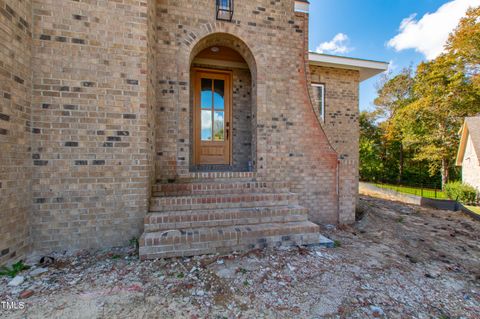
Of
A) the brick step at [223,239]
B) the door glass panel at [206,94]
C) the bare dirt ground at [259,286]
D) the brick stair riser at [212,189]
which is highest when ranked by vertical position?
the door glass panel at [206,94]

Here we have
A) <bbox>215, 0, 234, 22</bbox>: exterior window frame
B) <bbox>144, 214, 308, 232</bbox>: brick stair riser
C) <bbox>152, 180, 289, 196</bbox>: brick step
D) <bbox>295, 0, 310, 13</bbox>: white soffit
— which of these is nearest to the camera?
<bbox>144, 214, 308, 232</bbox>: brick stair riser

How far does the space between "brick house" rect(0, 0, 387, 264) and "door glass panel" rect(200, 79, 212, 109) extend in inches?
27.1

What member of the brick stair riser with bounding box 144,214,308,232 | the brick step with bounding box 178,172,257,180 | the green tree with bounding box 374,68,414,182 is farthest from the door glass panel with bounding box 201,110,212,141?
the green tree with bounding box 374,68,414,182

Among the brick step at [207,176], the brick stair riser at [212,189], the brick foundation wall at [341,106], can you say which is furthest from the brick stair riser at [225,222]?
the brick foundation wall at [341,106]

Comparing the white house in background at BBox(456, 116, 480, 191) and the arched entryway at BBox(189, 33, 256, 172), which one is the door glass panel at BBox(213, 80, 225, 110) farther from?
the white house in background at BBox(456, 116, 480, 191)

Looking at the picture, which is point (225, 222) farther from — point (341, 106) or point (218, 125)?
point (341, 106)

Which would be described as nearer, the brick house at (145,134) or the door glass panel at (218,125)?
the brick house at (145,134)

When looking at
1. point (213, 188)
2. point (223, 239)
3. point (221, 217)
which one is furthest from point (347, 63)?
point (223, 239)

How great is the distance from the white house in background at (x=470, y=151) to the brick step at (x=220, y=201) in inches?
568

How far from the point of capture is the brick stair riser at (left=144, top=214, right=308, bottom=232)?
297 cm

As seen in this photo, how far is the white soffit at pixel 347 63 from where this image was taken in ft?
20.8

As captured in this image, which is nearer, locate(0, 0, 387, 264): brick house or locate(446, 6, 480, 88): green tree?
locate(0, 0, 387, 264): brick house

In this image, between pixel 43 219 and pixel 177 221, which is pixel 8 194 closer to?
pixel 43 219

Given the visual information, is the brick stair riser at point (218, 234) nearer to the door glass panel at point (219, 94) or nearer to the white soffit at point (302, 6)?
the door glass panel at point (219, 94)
